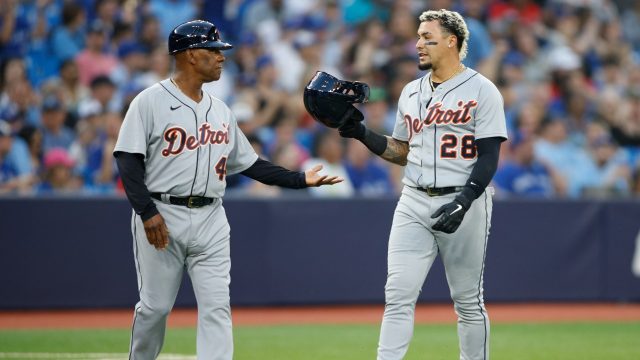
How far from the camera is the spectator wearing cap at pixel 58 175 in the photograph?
1068cm

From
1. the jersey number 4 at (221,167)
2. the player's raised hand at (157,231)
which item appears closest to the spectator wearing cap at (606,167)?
the jersey number 4 at (221,167)

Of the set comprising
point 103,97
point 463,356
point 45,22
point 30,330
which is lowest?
point 30,330

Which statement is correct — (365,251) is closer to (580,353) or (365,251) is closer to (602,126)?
(580,353)

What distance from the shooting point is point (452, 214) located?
5648mm

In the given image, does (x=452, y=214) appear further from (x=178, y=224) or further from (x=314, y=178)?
(x=178, y=224)

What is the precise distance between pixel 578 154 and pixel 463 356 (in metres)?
7.38

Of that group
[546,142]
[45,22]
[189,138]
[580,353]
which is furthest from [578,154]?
[189,138]

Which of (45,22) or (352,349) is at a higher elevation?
(45,22)

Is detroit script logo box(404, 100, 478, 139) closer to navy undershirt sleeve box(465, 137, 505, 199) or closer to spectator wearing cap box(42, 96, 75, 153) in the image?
navy undershirt sleeve box(465, 137, 505, 199)

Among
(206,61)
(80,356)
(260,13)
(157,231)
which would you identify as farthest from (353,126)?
(260,13)

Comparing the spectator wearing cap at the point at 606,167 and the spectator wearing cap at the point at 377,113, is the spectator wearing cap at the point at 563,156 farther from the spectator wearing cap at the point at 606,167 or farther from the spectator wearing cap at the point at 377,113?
the spectator wearing cap at the point at 377,113

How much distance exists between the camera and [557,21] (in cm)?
1584

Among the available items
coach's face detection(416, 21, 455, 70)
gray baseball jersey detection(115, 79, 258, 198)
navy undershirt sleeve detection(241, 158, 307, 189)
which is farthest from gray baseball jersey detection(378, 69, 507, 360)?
gray baseball jersey detection(115, 79, 258, 198)

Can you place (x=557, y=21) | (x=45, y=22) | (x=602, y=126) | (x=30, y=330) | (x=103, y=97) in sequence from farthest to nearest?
(x=557, y=21)
(x=602, y=126)
(x=45, y=22)
(x=103, y=97)
(x=30, y=330)
